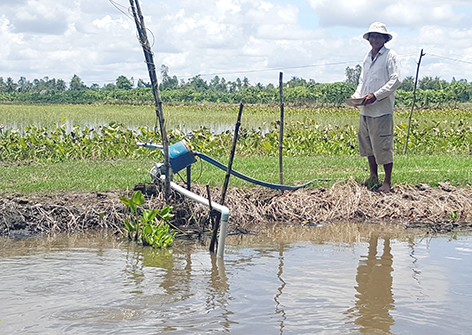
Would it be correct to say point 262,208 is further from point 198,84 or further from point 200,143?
point 198,84

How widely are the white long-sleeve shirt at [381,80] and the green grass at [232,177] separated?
120cm

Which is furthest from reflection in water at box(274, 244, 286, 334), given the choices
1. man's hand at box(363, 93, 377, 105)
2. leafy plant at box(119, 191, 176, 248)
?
man's hand at box(363, 93, 377, 105)

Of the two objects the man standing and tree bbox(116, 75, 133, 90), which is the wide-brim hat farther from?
tree bbox(116, 75, 133, 90)

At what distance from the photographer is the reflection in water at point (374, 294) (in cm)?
448

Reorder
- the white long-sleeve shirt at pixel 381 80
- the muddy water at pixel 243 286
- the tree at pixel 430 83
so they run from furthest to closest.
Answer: the tree at pixel 430 83, the white long-sleeve shirt at pixel 381 80, the muddy water at pixel 243 286

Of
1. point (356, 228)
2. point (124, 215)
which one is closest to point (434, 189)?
point (356, 228)

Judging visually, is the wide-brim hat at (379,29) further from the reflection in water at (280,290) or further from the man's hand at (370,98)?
the reflection in water at (280,290)

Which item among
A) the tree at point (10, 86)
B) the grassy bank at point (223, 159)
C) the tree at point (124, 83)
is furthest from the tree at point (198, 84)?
the grassy bank at point (223, 159)

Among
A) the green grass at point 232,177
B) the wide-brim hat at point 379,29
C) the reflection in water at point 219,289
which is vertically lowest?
the reflection in water at point 219,289

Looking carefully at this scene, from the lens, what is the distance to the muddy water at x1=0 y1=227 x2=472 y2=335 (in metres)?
4.41

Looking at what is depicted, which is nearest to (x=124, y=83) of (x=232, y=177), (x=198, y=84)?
(x=198, y=84)

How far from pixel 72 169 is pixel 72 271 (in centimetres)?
427

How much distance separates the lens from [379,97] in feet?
25.7

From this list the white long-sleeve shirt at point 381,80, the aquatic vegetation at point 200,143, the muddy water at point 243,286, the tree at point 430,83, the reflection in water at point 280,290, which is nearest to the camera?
the muddy water at point 243,286
